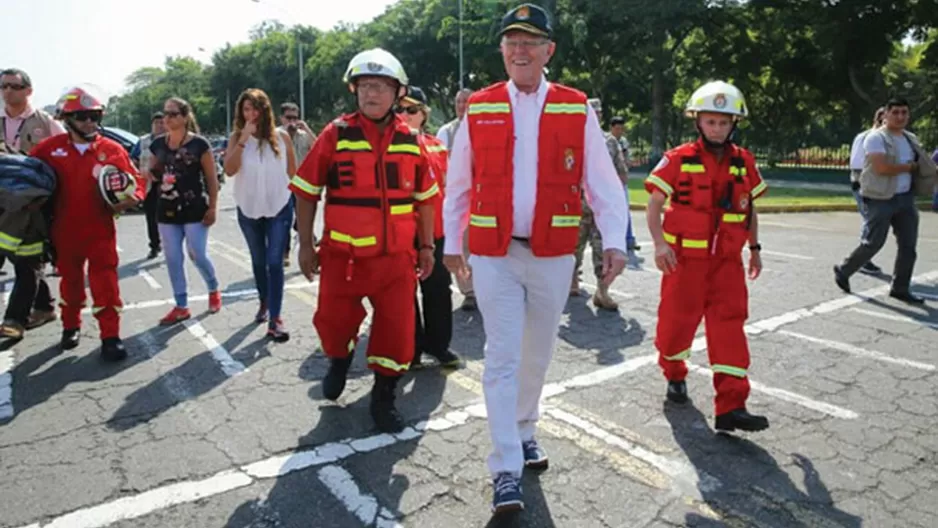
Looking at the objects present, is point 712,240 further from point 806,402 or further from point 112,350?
point 112,350

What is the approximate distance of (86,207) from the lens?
5141mm

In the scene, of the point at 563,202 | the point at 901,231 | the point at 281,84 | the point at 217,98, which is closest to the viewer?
the point at 563,202

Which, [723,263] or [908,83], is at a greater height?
[908,83]

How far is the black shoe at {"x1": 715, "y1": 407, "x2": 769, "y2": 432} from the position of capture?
3.78 m

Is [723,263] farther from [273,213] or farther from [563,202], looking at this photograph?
[273,213]

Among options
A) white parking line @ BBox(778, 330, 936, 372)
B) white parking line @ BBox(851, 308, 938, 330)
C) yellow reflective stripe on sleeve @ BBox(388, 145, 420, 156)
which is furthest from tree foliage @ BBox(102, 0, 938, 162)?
yellow reflective stripe on sleeve @ BBox(388, 145, 420, 156)

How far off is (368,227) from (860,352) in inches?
160

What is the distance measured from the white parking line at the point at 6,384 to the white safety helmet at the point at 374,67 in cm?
287

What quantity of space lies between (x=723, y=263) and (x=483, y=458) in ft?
5.81

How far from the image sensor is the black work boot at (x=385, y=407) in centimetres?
399

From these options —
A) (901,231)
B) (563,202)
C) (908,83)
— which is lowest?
(901,231)

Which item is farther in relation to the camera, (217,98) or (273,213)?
(217,98)

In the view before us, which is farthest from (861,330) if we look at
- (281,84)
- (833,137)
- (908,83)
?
(281,84)

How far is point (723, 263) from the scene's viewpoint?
4.09 metres
